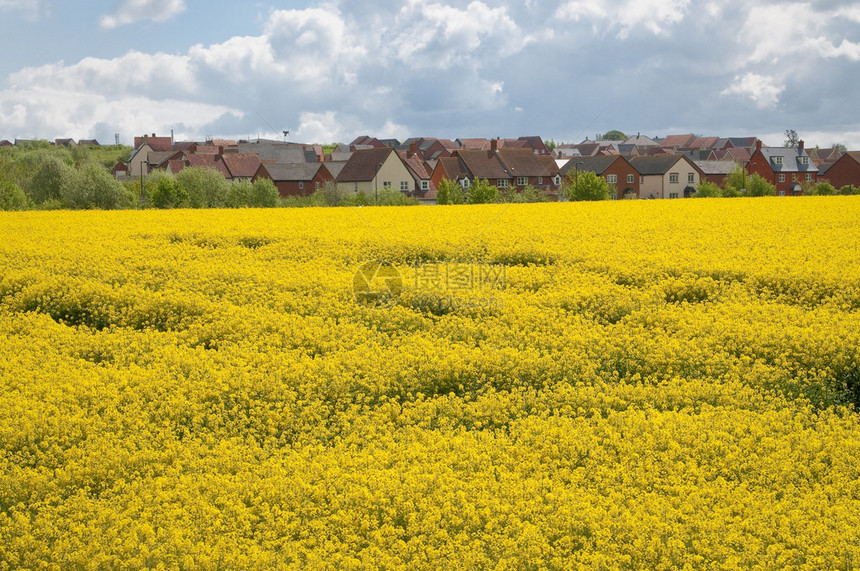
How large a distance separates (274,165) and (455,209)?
48637mm

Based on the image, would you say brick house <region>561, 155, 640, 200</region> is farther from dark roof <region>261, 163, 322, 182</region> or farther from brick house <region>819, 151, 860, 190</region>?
dark roof <region>261, 163, 322, 182</region>

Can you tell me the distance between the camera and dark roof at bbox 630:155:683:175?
80.6m

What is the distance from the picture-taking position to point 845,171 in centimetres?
8844

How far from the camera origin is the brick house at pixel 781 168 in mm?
97062

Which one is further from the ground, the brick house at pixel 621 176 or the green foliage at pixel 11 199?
the brick house at pixel 621 176

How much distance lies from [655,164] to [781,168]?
25.4m

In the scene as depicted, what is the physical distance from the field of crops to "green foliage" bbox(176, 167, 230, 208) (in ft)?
116

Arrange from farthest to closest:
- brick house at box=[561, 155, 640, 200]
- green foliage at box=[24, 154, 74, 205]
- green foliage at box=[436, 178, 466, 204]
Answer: brick house at box=[561, 155, 640, 200] → green foliage at box=[24, 154, 74, 205] → green foliage at box=[436, 178, 466, 204]

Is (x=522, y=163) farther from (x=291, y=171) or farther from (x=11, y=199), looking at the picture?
(x=11, y=199)

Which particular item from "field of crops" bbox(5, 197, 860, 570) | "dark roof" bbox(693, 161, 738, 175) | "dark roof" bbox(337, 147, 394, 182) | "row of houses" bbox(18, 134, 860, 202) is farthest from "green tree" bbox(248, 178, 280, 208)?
"dark roof" bbox(693, 161, 738, 175)

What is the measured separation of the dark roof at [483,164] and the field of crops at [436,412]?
60.2 m

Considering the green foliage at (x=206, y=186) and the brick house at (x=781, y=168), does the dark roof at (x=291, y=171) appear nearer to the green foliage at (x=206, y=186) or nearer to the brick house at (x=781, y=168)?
the green foliage at (x=206, y=186)

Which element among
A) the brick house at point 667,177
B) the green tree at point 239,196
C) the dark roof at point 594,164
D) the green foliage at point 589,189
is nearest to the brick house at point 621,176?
the dark roof at point 594,164

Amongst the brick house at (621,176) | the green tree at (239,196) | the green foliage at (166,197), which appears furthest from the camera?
the brick house at (621,176)
